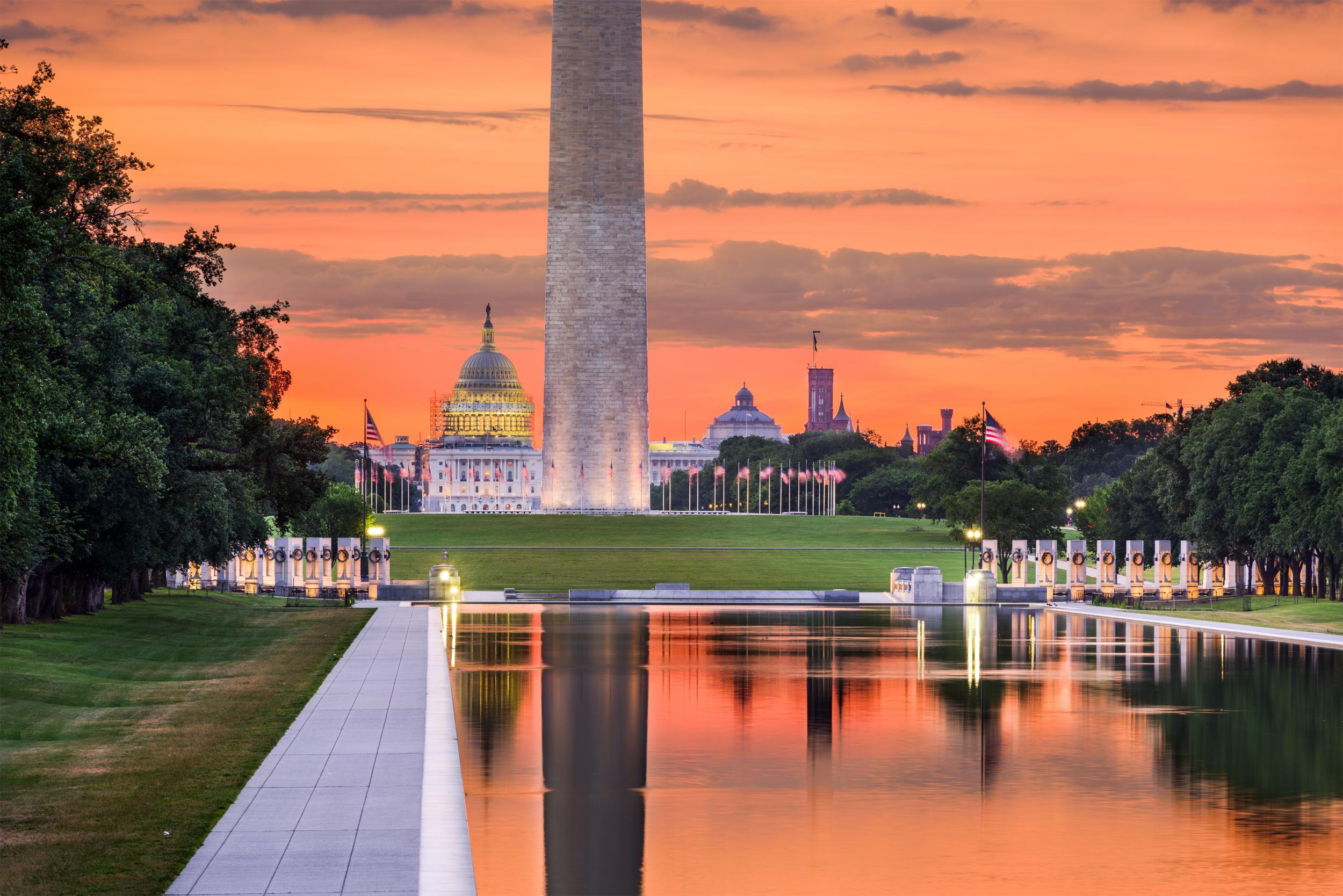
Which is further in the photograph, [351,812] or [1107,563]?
[1107,563]

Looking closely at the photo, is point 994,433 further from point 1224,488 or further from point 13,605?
point 13,605

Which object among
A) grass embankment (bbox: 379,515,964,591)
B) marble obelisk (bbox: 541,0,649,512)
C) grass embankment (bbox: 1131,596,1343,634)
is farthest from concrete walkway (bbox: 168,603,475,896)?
marble obelisk (bbox: 541,0,649,512)

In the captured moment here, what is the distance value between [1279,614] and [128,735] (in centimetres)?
3686

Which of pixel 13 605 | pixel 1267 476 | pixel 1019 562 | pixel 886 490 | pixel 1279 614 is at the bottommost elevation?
pixel 1279 614

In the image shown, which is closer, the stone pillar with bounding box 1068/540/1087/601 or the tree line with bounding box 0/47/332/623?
the tree line with bounding box 0/47/332/623

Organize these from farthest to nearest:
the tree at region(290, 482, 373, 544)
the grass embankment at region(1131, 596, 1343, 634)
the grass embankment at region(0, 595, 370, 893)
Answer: the tree at region(290, 482, 373, 544)
the grass embankment at region(1131, 596, 1343, 634)
the grass embankment at region(0, 595, 370, 893)

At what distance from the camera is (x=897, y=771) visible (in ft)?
56.9

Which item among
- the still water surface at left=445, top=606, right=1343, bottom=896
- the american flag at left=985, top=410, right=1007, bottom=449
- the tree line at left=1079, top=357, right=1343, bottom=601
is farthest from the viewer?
the american flag at left=985, top=410, right=1007, bottom=449

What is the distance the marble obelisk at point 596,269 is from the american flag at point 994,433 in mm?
39574

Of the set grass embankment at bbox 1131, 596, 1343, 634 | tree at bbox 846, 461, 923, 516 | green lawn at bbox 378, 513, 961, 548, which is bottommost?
grass embankment at bbox 1131, 596, 1343, 634

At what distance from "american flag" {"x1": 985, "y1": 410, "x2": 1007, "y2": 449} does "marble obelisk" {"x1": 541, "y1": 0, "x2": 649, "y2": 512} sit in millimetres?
39574

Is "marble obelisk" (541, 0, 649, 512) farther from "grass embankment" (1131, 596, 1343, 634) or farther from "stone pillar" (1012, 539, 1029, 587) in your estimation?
"grass embankment" (1131, 596, 1343, 634)

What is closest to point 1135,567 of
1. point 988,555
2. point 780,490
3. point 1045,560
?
point 1045,560

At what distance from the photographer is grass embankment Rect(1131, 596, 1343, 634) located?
4369 centimetres
